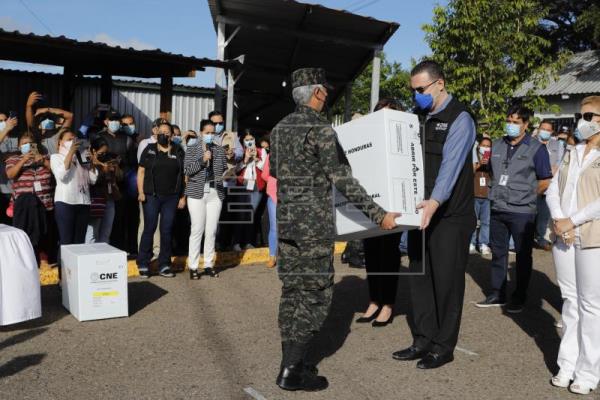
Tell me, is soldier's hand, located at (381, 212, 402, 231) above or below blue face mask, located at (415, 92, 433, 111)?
below

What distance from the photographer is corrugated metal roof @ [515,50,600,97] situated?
26.2 m

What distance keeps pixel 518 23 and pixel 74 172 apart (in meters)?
14.2

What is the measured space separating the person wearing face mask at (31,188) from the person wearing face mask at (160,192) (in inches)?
46.9

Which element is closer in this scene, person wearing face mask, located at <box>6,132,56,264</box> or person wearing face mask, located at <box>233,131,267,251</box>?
person wearing face mask, located at <box>6,132,56,264</box>

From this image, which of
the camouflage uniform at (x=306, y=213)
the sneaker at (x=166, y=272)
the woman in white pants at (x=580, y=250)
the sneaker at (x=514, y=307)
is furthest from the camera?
the sneaker at (x=166, y=272)

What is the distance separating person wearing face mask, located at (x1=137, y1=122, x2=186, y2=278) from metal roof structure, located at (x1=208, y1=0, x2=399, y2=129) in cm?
479

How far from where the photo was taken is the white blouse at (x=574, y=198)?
174 inches

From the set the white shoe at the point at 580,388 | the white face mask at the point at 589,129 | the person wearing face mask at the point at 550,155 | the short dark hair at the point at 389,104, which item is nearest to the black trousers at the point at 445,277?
the white shoe at the point at 580,388

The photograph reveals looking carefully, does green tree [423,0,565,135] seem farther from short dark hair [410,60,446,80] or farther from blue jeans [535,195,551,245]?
short dark hair [410,60,446,80]

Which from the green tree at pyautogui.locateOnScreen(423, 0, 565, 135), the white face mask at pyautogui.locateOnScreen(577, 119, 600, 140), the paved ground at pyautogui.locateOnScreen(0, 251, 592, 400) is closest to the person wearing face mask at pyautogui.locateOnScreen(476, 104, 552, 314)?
the paved ground at pyautogui.locateOnScreen(0, 251, 592, 400)

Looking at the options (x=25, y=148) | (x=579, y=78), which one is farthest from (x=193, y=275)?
(x=579, y=78)

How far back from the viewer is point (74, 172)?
7797 millimetres

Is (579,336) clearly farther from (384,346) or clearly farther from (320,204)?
(320,204)

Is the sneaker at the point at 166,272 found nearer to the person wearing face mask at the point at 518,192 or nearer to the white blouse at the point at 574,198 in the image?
the person wearing face mask at the point at 518,192
